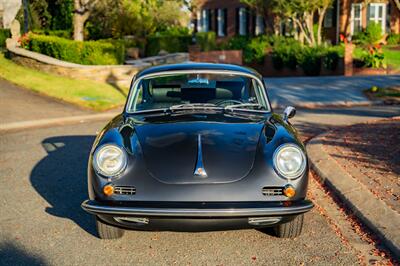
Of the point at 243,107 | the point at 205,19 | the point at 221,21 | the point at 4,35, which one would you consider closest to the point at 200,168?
the point at 243,107

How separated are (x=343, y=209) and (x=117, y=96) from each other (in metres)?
12.4

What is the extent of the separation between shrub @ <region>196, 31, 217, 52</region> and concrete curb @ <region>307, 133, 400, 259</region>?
88.4ft

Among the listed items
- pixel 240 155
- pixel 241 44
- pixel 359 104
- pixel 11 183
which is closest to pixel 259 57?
pixel 241 44

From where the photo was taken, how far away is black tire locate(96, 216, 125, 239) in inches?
202

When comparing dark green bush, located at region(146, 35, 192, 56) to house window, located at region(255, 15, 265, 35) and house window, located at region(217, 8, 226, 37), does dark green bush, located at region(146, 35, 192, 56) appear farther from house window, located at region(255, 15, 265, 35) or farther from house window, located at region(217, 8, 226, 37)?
house window, located at region(217, 8, 226, 37)

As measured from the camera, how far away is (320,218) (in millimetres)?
5910

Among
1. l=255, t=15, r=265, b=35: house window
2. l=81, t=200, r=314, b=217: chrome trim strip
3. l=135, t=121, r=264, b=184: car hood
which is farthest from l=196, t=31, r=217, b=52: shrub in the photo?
l=81, t=200, r=314, b=217: chrome trim strip

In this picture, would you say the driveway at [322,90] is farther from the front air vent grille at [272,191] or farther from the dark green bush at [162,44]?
the front air vent grille at [272,191]

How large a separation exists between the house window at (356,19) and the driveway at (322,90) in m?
14.2

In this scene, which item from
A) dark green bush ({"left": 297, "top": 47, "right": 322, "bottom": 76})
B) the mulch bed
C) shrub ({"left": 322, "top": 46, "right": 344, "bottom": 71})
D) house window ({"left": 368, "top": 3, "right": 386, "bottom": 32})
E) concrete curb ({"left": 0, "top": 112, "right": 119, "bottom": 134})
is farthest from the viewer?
house window ({"left": 368, "top": 3, "right": 386, "bottom": 32})

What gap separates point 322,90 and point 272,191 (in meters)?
15.4

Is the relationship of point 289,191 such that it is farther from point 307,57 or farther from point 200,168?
point 307,57

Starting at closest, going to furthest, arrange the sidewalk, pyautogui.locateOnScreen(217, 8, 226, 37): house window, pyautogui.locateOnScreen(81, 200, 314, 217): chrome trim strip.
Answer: pyautogui.locateOnScreen(81, 200, 314, 217): chrome trim strip < the sidewalk < pyautogui.locateOnScreen(217, 8, 226, 37): house window

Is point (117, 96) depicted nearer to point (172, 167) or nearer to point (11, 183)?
point (11, 183)
